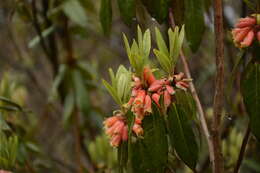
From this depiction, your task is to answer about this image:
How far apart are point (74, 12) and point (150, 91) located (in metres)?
1.12

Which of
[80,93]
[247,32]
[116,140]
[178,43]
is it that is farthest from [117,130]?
[80,93]

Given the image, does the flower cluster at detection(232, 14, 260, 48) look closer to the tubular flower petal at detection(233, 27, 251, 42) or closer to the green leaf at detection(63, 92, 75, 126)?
the tubular flower petal at detection(233, 27, 251, 42)

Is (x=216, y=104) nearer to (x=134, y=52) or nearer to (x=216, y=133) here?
(x=216, y=133)

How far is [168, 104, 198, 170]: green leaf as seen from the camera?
36.5 inches

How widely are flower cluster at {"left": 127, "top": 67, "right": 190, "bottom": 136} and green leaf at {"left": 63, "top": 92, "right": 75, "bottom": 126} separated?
129 cm

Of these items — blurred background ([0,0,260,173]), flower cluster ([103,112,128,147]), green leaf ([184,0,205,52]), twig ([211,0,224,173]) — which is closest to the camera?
twig ([211,0,224,173])

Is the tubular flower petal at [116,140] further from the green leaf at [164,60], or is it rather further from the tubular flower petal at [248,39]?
the tubular flower petal at [248,39]

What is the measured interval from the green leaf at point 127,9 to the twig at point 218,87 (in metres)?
0.23

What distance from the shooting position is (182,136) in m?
0.93

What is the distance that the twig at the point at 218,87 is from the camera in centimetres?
87

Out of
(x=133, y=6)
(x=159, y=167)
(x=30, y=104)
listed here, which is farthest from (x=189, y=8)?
(x=30, y=104)

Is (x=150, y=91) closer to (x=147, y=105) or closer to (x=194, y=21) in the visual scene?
(x=147, y=105)

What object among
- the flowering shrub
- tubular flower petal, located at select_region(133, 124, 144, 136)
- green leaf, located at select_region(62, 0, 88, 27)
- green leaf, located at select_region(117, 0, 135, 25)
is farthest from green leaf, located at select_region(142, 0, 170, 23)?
green leaf, located at select_region(62, 0, 88, 27)

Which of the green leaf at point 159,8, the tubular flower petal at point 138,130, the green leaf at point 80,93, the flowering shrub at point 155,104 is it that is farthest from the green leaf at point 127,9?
the green leaf at point 80,93
